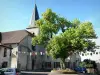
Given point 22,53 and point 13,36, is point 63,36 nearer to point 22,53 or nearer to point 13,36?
point 22,53

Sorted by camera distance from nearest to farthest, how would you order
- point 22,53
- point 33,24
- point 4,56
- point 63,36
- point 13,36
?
point 63,36
point 4,56
point 22,53
point 13,36
point 33,24

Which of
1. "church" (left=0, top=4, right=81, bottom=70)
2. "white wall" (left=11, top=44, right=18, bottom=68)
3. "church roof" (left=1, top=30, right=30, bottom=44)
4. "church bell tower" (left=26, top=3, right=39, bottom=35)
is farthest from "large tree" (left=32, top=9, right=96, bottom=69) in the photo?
"church bell tower" (left=26, top=3, right=39, bottom=35)

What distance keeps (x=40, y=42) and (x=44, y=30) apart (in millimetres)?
2641

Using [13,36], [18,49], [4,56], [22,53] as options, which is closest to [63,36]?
[4,56]

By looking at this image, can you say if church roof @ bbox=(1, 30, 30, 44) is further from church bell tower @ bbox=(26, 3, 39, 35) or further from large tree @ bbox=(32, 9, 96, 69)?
large tree @ bbox=(32, 9, 96, 69)

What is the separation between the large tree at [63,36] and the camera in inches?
1480

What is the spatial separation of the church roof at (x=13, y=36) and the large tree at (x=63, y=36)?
1629cm

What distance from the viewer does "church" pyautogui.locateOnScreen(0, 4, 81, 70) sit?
51.2m

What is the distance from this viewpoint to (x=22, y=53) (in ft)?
190

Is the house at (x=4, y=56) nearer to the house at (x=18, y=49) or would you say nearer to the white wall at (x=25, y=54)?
the house at (x=18, y=49)

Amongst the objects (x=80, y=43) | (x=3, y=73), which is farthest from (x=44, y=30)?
(x=3, y=73)

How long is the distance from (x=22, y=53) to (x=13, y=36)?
5.97 m

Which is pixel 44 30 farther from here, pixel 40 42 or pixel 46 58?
pixel 46 58

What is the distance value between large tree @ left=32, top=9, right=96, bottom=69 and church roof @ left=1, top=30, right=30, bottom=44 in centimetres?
1629
